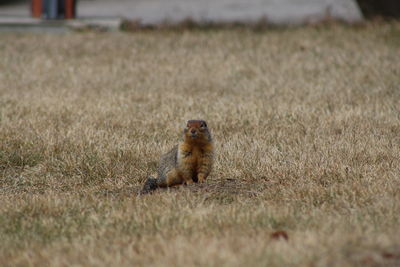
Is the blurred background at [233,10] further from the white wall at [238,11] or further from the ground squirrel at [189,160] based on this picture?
the ground squirrel at [189,160]

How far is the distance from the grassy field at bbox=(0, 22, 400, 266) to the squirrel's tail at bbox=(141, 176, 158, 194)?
0.18 meters

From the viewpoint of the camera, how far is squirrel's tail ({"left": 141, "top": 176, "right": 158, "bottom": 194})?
644cm

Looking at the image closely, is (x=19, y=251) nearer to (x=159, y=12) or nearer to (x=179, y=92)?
(x=179, y=92)

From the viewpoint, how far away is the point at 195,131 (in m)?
6.01

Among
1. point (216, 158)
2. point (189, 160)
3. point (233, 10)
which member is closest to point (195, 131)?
point (189, 160)

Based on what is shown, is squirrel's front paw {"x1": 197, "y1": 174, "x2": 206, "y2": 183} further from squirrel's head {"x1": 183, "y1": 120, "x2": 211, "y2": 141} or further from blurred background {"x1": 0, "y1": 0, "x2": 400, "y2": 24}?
blurred background {"x1": 0, "y1": 0, "x2": 400, "y2": 24}

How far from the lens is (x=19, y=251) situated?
4773 mm

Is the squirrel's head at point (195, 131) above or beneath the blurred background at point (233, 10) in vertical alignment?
beneath

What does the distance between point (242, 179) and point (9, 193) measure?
1.99 m

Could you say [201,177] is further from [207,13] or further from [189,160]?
[207,13]

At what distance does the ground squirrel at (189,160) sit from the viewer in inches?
239

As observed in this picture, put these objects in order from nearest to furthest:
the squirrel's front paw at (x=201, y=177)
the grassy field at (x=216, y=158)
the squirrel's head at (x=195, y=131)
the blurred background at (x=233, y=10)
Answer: the grassy field at (x=216, y=158) → the squirrel's head at (x=195, y=131) → the squirrel's front paw at (x=201, y=177) → the blurred background at (x=233, y=10)

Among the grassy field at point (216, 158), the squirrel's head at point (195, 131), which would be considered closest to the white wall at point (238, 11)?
the grassy field at point (216, 158)

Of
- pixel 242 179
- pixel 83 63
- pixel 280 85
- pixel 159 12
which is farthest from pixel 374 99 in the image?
pixel 159 12
